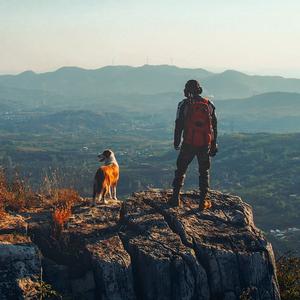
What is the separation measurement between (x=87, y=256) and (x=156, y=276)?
4.58ft

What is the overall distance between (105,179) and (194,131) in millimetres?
3251

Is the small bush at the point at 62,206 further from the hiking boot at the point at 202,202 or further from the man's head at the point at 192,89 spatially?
the man's head at the point at 192,89

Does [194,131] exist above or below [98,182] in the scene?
above

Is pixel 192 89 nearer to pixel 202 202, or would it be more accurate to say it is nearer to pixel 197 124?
pixel 197 124

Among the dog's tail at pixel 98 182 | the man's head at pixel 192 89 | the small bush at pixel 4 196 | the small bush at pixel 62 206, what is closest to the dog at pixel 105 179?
the dog's tail at pixel 98 182

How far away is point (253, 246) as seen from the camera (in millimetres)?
10008

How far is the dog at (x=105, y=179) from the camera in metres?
12.5

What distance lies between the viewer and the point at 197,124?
11180 mm

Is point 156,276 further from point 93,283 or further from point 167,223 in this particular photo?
point 167,223

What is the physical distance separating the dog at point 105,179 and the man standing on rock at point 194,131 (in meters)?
2.05

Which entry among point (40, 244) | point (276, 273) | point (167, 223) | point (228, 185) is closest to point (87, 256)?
point (40, 244)

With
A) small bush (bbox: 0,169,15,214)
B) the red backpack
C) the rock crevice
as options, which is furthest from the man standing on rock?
small bush (bbox: 0,169,15,214)

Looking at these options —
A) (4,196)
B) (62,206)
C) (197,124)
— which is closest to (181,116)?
(197,124)

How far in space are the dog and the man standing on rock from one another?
205cm
